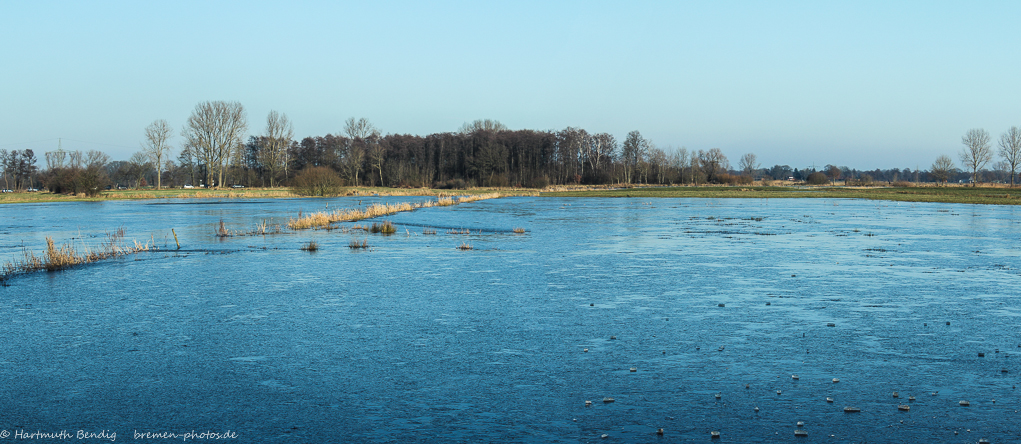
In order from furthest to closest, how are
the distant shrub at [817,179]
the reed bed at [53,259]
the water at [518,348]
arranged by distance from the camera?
the distant shrub at [817,179] < the reed bed at [53,259] < the water at [518,348]

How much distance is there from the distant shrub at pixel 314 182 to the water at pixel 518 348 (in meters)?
54.5

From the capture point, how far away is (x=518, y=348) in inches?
350

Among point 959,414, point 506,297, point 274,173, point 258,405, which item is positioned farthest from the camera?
point 274,173

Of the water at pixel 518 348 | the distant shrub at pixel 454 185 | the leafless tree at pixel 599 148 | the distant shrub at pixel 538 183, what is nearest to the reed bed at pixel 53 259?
the water at pixel 518 348

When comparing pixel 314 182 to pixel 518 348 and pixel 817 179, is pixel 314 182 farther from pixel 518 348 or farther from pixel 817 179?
pixel 817 179

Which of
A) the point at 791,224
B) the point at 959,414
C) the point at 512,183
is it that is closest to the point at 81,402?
the point at 959,414

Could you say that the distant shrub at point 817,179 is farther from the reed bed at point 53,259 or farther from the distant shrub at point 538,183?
the reed bed at point 53,259

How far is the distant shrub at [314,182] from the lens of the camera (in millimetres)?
71188

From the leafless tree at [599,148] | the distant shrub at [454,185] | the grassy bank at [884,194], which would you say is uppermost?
the leafless tree at [599,148]

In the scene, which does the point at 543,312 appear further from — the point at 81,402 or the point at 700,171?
the point at 700,171

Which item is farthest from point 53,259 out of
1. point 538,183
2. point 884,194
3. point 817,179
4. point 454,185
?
point 817,179

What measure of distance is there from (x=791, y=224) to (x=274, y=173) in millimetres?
84243

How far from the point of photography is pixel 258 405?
21.9 ft

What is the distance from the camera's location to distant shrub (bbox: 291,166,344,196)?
234 feet
